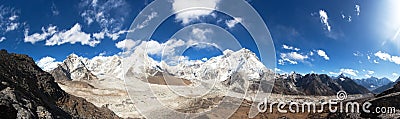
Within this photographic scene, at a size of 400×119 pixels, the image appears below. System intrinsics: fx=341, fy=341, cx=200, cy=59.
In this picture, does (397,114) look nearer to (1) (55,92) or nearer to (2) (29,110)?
(2) (29,110)

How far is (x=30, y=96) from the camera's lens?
120 feet

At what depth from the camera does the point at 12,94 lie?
27797mm

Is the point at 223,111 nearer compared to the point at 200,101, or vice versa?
the point at 223,111

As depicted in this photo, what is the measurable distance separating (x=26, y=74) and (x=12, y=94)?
29745 millimetres

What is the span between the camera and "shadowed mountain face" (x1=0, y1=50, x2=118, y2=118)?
26.6m

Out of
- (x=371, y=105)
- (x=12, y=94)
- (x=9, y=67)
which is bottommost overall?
(x=12, y=94)

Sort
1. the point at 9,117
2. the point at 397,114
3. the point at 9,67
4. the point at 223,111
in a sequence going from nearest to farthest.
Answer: the point at 9,117
the point at 397,114
the point at 9,67
the point at 223,111

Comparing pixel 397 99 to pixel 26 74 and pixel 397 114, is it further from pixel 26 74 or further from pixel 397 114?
pixel 26 74

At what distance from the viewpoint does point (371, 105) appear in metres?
33.4

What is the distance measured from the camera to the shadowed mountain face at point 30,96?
26.6m

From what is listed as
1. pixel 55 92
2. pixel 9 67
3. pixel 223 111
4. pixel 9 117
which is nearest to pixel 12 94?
pixel 9 117

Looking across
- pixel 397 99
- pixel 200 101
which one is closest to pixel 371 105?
pixel 397 99

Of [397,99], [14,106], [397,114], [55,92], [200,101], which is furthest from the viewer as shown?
[200,101]

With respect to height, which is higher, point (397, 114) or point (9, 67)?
point (9, 67)
